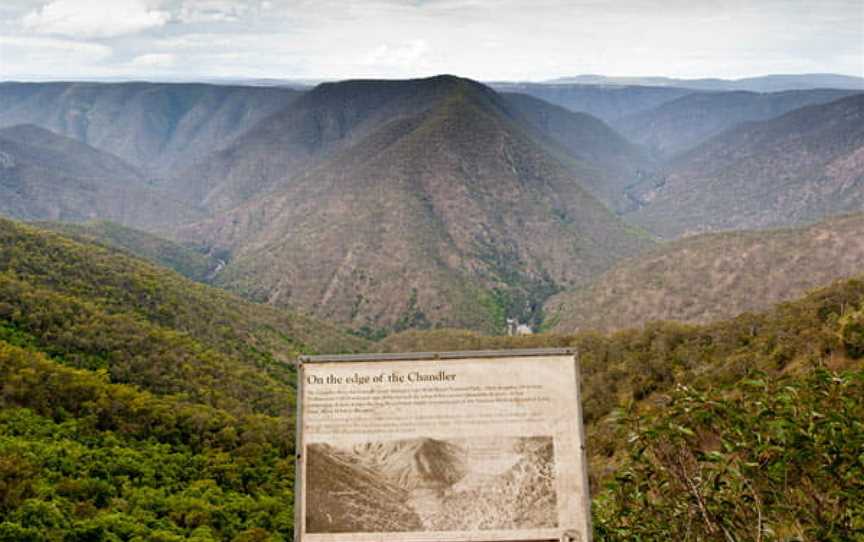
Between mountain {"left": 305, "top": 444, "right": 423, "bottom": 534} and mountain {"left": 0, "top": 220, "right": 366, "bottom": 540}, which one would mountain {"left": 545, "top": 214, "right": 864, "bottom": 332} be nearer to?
mountain {"left": 0, "top": 220, "right": 366, "bottom": 540}

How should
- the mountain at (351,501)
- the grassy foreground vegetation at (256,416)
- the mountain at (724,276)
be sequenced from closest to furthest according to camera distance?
1. the grassy foreground vegetation at (256,416)
2. the mountain at (351,501)
3. the mountain at (724,276)

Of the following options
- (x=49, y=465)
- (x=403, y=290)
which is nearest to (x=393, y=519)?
(x=49, y=465)

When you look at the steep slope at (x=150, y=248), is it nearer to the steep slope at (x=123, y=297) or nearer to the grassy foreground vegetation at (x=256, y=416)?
the steep slope at (x=123, y=297)

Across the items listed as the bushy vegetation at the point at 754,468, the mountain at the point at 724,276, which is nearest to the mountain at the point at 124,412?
the bushy vegetation at the point at 754,468

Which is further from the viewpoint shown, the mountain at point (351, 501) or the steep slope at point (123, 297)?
the steep slope at point (123, 297)

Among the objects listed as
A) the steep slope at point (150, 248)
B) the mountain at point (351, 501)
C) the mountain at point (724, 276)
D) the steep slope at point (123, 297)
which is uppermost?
the steep slope at point (150, 248)

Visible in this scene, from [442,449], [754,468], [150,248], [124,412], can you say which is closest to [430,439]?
[442,449]

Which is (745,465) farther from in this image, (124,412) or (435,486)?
(124,412)
